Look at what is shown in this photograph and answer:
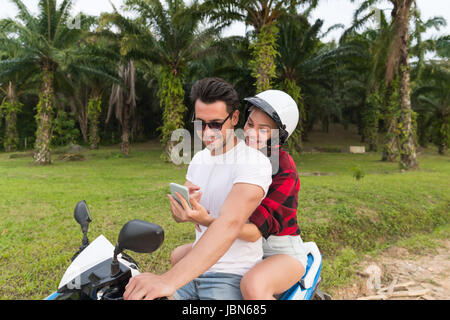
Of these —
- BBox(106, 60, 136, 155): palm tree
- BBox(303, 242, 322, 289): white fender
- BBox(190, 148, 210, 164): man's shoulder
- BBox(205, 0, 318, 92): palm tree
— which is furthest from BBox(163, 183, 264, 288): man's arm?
BBox(106, 60, 136, 155): palm tree

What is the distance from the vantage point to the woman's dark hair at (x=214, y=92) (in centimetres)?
145

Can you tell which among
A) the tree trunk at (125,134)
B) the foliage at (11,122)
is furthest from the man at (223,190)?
the foliage at (11,122)

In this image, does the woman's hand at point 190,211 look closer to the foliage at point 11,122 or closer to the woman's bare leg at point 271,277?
the woman's bare leg at point 271,277

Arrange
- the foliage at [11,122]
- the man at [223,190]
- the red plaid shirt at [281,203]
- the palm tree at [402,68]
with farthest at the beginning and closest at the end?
the foliage at [11,122] < the palm tree at [402,68] < the red plaid shirt at [281,203] < the man at [223,190]

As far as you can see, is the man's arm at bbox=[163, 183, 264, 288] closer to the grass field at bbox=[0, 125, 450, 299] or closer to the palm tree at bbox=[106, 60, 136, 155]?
the grass field at bbox=[0, 125, 450, 299]

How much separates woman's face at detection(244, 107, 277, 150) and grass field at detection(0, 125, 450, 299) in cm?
264

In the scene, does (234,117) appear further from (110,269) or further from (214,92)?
(110,269)

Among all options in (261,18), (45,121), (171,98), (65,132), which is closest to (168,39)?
(171,98)

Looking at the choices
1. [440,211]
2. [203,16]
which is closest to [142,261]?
[440,211]

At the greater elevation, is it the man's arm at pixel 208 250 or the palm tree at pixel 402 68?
the palm tree at pixel 402 68

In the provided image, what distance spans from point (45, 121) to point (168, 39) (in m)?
6.96

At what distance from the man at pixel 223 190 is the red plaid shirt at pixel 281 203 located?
136 millimetres

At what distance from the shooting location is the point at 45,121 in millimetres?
15352

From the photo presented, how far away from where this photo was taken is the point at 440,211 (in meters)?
6.80
